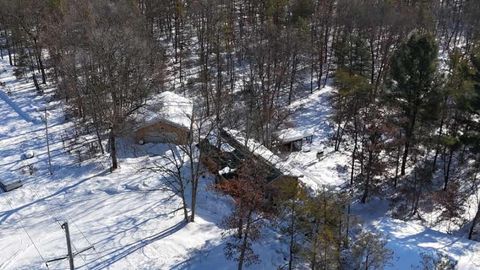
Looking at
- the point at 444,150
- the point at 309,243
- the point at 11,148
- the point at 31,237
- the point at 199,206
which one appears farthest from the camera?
the point at 11,148

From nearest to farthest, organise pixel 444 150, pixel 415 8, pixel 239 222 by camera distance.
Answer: pixel 239 222 → pixel 444 150 → pixel 415 8

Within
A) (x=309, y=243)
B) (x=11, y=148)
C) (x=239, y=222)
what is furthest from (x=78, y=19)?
A: (x=309, y=243)

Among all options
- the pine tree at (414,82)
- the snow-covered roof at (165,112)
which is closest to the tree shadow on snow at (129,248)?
the snow-covered roof at (165,112)

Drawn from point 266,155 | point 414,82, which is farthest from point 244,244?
point 414,82

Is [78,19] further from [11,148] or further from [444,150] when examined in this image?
[444,150]

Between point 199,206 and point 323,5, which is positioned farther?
point 323,5

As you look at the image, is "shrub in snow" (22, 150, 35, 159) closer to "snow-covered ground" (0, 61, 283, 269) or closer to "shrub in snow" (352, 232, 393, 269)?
"snow-covered ground" (0, 61, 283, 269)
